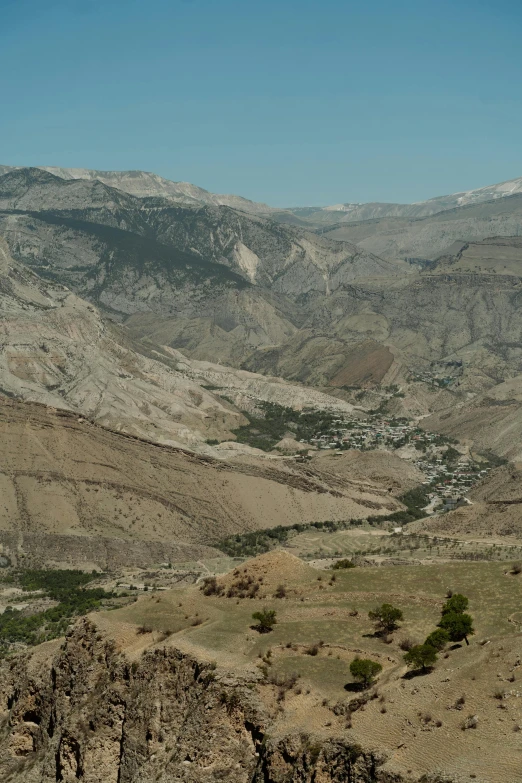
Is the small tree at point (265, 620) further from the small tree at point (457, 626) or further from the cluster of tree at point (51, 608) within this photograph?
the cluster of tree at point (51, 608)

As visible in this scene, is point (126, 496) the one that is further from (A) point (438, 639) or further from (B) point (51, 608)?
(A) point (438, 639)

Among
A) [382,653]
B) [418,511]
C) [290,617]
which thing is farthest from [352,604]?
[418,511]

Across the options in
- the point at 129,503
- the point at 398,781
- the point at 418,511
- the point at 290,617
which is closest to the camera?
the point at 398,781

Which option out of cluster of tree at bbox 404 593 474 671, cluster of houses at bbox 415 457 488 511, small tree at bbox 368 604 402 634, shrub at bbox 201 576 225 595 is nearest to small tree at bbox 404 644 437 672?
cluster of tree at bbox 404 593 474 671

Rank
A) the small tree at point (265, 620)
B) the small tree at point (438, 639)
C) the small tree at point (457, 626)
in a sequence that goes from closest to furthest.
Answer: the small tree at point (438, 639), the small tree at point (457, 626), the small tree at point (265, 620)

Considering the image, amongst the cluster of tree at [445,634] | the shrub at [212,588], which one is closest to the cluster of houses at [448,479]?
the shrub at [212,588]

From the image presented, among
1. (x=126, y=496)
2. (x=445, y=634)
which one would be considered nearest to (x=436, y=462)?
(x=126, y=496)

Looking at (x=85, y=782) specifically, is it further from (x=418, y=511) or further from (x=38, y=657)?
(x=418, y=511)
